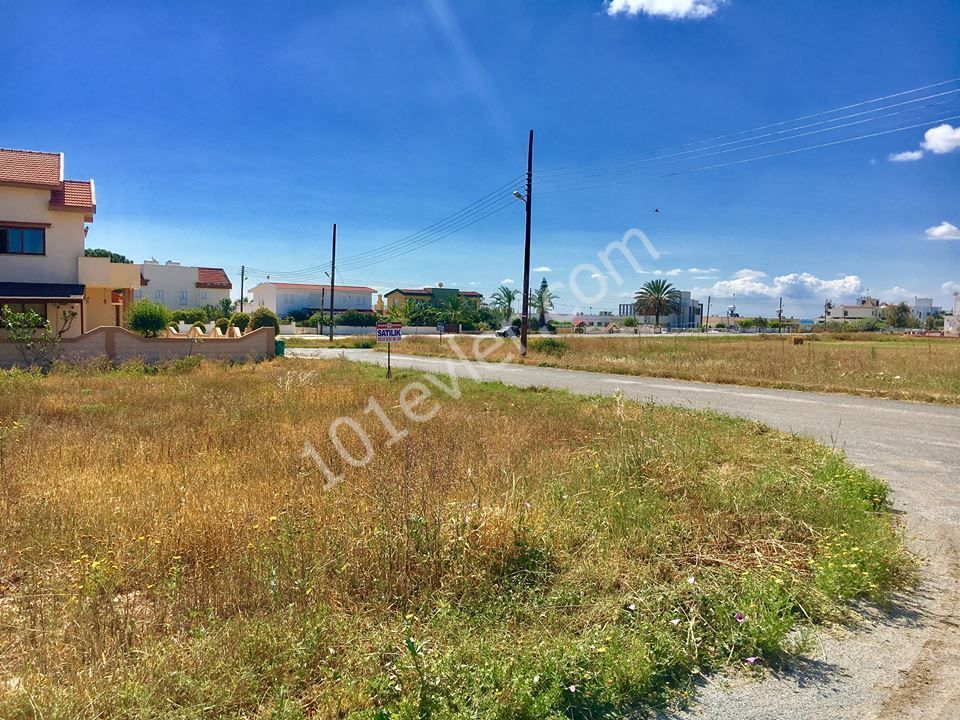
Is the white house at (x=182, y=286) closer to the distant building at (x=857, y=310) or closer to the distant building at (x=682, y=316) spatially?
the distant building at (x=682, y=316)

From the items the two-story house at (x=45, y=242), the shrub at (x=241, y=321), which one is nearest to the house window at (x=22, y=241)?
the two-story house at (x=45, y=242)

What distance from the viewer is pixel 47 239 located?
26.3 m

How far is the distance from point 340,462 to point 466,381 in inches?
439

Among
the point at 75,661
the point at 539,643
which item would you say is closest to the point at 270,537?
the point at 75,661

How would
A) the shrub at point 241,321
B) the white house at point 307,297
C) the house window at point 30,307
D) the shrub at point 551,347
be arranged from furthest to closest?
the white house at point 307,297 < the shrub at point 241,321 < the shrub at point 551,347 < the house window at point 30,307

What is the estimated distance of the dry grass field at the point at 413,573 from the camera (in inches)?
118

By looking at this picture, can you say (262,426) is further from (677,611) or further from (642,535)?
(677,611)

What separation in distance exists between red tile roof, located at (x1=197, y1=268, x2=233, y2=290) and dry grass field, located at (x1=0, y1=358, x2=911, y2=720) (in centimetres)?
7483

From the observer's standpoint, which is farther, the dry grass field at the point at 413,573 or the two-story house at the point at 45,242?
the two-story house at the point at 45,242

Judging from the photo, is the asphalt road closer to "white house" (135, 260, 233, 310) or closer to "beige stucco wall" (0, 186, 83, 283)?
"beige stucco wall" (0, 186, 83, 283)

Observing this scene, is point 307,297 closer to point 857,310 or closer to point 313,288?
point 313,288

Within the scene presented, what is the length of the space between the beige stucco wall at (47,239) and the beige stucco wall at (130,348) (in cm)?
764

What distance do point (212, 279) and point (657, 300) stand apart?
5776 cm

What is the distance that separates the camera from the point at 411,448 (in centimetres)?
720
